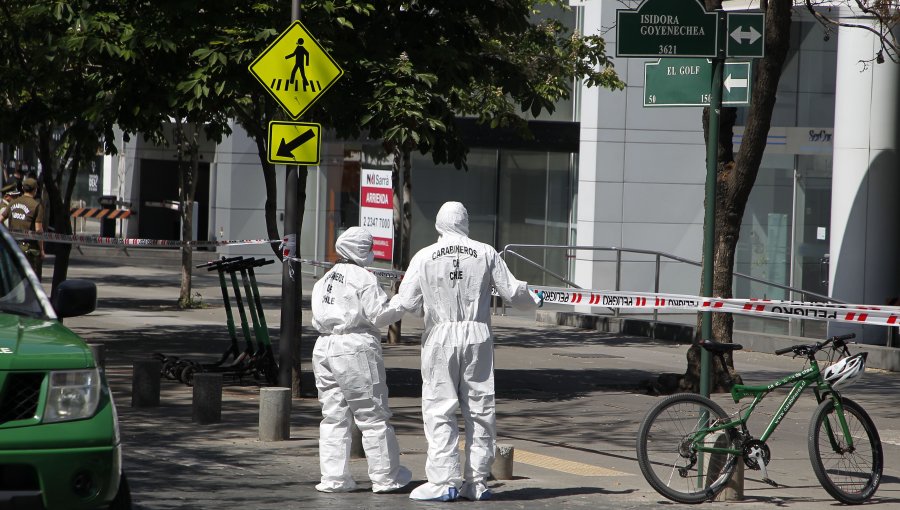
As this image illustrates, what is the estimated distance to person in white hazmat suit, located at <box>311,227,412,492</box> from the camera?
8.19 meters

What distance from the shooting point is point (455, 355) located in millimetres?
7988

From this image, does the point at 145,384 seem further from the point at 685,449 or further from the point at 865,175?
the point at 865,175

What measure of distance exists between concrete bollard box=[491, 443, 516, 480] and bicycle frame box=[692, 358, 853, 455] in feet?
4.29

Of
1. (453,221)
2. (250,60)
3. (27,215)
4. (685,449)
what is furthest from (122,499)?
(27,215)

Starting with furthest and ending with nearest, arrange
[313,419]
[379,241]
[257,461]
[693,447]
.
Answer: [379,241], [313,419], [257,461], [693,447]

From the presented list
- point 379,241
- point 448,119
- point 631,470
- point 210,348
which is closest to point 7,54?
point 210,348

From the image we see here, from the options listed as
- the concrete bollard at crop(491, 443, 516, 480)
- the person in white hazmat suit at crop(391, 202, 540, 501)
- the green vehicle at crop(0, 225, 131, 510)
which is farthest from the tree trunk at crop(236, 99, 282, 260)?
the green vehicle at crop(0, 225, 131, 510)

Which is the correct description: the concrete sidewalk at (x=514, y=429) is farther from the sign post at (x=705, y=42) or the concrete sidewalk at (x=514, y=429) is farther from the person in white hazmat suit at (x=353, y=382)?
the sign post at (x=705, y=42)

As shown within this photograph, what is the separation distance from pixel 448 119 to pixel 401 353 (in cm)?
532

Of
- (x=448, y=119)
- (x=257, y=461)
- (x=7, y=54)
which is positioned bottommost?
(x=257, y=461)

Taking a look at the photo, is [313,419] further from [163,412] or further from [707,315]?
[707,315]

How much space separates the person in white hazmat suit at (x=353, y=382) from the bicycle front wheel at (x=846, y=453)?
8.46 ft

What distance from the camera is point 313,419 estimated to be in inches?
451

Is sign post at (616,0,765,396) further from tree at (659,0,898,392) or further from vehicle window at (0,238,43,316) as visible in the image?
tree at (659,0,898,392)
